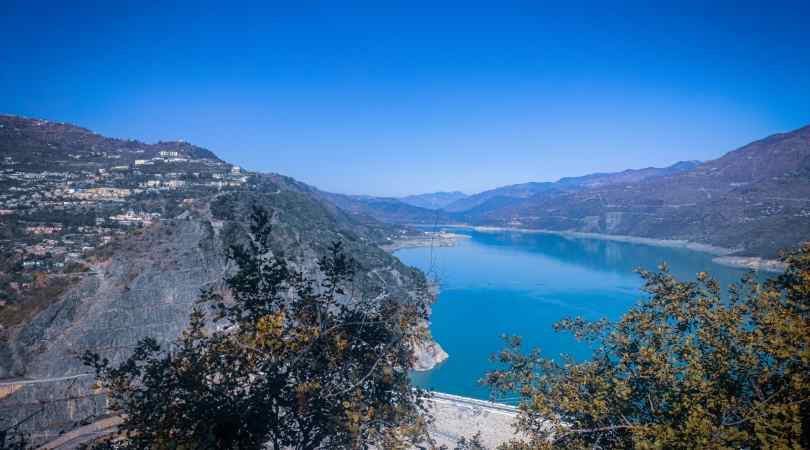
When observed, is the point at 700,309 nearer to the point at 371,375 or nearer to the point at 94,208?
the point at 371,375

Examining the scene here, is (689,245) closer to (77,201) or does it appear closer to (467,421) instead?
(467,421)

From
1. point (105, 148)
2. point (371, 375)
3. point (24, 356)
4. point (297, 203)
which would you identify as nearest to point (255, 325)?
point (371, 375)

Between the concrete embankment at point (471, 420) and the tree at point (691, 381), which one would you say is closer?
the tree at point (691, 381)

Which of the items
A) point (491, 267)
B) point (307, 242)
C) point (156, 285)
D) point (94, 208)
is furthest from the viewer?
point (491, 267)

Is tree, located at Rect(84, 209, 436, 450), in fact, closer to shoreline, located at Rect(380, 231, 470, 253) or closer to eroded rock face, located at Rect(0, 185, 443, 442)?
eroded rock face, located at Rect(0, 185, 443, 442)

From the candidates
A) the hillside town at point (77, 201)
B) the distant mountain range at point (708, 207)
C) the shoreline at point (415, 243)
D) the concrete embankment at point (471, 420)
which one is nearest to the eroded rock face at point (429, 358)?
the concrete embankment at point (471, 420)

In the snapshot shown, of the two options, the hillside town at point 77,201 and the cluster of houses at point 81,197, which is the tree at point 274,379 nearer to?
the hillside town at point 77,201
